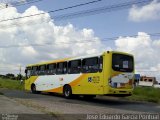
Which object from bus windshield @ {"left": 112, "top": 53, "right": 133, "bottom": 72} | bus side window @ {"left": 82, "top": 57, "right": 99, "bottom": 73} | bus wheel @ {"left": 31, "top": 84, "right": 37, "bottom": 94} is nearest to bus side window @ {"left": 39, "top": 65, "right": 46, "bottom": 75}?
bus wheel @ {"left": 31, "top": 84, "right": 37, "bottom": 94}

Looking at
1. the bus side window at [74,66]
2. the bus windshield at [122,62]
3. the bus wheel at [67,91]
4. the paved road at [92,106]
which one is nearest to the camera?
the paved road at [92,106]

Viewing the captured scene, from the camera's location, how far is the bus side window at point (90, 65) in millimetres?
24369

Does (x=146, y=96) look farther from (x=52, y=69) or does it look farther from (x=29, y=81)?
(x=29, y=81)

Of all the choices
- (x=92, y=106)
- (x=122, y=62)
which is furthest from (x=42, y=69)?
(x=92, y=106)

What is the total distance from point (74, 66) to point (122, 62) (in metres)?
4.73

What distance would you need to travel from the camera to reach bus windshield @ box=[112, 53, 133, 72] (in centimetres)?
2351

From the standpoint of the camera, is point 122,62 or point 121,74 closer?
point 121,74

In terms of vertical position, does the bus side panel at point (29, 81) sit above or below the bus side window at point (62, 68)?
below

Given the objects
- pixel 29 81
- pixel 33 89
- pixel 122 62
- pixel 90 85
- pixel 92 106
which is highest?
pixel 122 62

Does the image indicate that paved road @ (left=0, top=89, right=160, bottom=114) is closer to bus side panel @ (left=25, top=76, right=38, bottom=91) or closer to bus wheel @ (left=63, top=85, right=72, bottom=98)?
bus wheel @ (left=63, top=85, right=72, bottom=98)

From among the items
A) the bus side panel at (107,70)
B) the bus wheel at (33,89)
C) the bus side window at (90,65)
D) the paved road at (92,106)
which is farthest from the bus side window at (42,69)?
the bus side panel at (107,70)

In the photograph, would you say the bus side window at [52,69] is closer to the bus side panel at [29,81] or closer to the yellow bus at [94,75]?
the yellow bus at [94,75]

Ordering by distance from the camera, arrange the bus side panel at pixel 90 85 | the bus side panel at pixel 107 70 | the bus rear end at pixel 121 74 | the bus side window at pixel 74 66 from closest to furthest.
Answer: the bus side panel at pixel 107 70, the bus rear end at pixel 121 74, the bus side panel at pixel 90 85, the bus side window at pixel 74 66

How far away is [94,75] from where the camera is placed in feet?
80.2
